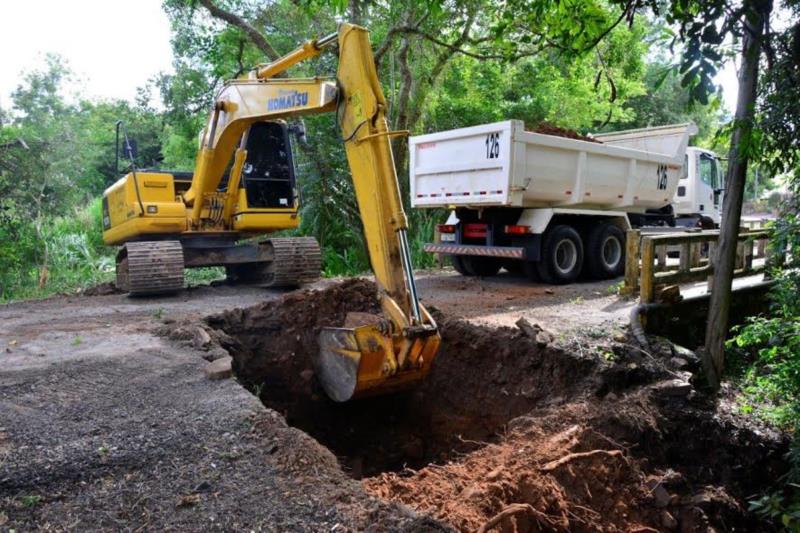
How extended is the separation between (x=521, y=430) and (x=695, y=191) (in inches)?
438

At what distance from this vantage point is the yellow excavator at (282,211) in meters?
5.09

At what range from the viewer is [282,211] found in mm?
9938

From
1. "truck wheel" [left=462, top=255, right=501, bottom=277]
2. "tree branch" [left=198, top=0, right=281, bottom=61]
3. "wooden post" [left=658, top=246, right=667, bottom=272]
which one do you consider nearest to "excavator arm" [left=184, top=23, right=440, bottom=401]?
"wooden post" [left=658, top=246, right=667, bottom=272]

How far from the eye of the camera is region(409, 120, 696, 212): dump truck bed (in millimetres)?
9320

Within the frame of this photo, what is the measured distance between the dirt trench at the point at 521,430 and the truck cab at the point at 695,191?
8429mm

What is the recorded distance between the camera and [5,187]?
519 inches

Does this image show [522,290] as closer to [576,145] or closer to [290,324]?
[576,145]

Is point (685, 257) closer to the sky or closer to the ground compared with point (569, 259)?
closer to the sky

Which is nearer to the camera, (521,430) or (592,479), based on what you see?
(592,479)

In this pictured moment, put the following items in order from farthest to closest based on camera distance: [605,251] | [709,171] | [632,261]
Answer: [709,171]
[605,251]
[632,261]

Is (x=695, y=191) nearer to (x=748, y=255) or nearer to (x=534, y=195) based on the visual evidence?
(x=748, y=255)

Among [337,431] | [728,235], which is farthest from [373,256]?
[728,235]

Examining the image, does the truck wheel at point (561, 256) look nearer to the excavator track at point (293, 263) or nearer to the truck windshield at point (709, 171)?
the excavator track at point (293, 263)

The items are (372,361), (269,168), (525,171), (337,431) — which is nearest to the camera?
(372,361)
